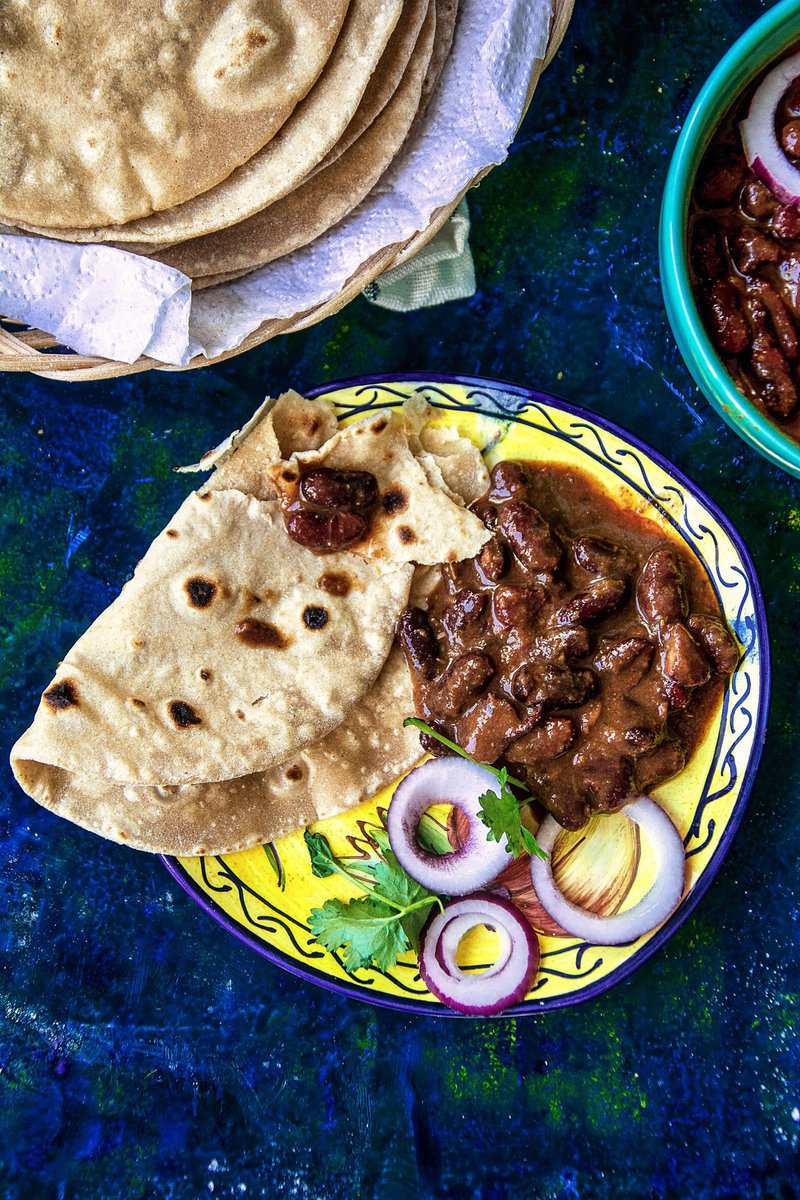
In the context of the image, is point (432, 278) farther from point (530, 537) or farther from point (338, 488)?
point (530, 537)

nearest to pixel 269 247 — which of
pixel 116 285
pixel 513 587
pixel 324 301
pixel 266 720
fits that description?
pixel 324 301

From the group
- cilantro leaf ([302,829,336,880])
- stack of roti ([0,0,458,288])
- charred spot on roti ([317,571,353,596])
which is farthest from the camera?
cilantro leaf ([302,829,336,880])

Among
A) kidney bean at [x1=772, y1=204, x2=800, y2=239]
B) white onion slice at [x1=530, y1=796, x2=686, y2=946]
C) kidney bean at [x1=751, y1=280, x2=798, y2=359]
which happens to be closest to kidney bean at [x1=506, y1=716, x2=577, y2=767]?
white onion slice at [x1=530, y1=796, x2=686, y2=946]

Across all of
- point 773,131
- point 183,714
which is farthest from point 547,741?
point 773,131

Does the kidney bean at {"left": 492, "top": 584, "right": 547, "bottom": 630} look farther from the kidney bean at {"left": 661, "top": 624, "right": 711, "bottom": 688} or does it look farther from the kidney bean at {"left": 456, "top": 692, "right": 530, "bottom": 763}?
the kidney bean at {"left": 661, "top": 624, "right": 711, "bottom": 688}

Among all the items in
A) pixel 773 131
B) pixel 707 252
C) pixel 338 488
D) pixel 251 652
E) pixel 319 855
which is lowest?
pixel 319 855

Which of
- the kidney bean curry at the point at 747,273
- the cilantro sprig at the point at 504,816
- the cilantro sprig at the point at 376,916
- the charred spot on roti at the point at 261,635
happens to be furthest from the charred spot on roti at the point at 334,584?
the kidney bean curry at the point at 747,273
